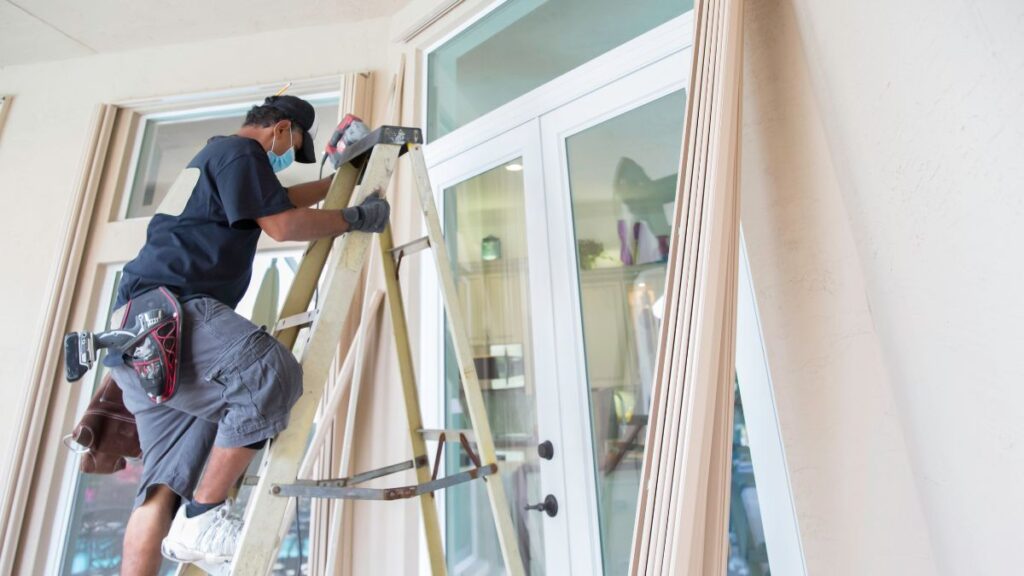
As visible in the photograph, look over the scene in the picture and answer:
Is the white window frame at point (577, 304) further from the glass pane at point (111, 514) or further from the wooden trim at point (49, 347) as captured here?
the wooden trim at point (49, 347)

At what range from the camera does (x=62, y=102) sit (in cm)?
273

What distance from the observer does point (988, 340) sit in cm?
50

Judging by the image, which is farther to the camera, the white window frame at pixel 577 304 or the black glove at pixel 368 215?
the black glove at pixel 368 215

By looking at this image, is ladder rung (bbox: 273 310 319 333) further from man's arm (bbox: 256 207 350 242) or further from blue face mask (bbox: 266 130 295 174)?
blue face mask (bbox: 266 130 295 174)

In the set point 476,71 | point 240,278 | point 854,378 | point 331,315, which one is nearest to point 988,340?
point 854,378

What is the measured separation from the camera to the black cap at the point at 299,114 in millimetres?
1479

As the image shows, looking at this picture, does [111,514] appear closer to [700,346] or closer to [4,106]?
[4,106]

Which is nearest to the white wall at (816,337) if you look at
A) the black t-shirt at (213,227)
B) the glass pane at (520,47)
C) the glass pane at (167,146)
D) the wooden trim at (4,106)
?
the glass pane at (520,47)

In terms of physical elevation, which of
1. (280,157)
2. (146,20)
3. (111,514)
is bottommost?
(111,514)

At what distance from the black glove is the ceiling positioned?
164 centimetres

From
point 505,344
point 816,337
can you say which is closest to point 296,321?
point 505,344

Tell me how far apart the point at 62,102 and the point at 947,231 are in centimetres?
390

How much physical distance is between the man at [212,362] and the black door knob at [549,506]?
2.67 feet

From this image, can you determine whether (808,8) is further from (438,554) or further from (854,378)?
(438,554)
